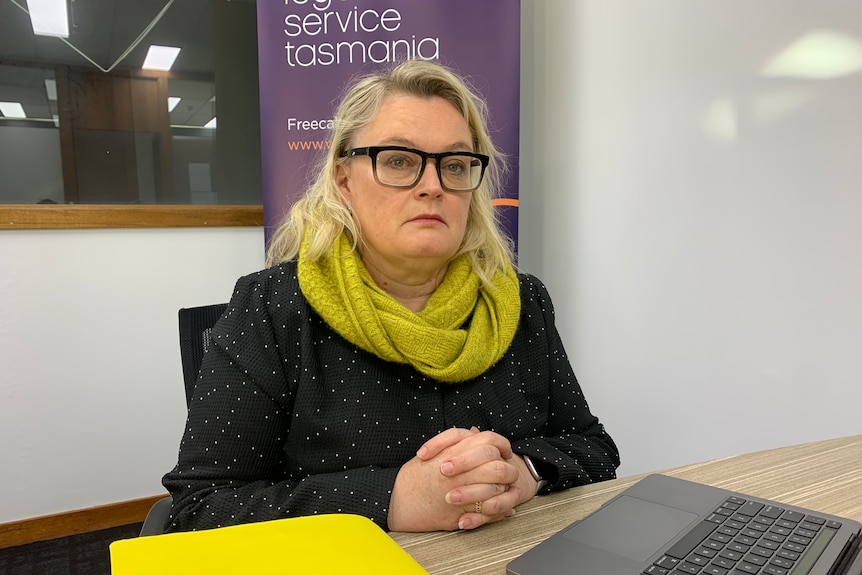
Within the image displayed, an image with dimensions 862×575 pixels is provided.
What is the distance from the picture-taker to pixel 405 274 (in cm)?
126

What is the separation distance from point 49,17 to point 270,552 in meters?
2.67

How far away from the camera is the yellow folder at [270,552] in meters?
0.56

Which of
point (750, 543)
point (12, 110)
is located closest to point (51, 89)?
point (12, 110)

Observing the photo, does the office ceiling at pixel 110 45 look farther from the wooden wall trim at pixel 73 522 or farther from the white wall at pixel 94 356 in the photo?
the wooden wall trim at pixel 73 522

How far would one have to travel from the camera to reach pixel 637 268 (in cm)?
226

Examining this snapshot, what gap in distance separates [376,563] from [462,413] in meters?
0.55

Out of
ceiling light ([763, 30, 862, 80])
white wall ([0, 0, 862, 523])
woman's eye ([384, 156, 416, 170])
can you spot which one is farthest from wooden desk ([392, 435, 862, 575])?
ceiling light ([763, 30, 862, 80])

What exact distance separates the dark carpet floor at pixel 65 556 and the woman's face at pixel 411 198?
5.78 feet

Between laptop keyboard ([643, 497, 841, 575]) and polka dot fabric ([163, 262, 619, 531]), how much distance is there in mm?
262

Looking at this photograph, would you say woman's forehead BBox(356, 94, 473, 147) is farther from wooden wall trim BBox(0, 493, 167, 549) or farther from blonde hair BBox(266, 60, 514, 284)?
wooden wall trim BBox(0, 493, 167, 549)

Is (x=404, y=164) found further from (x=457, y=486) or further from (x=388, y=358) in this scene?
(x=457, y=486)

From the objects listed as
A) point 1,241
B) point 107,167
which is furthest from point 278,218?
point 1,241

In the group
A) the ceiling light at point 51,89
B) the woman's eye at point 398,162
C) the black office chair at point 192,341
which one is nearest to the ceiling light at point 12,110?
the ceiling light at point 51,89

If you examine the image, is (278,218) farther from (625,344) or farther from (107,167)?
(625,344)
